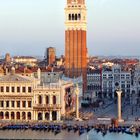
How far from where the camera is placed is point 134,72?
106 meters

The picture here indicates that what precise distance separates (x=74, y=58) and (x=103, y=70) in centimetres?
1988

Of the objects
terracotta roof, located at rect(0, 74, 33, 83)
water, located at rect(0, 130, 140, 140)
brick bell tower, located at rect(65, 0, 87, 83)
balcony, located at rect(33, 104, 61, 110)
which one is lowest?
water, located at rect(0, 130, 140, 140)

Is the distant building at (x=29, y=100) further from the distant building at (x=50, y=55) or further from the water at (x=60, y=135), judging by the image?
the distant building at (x=50, y=55)

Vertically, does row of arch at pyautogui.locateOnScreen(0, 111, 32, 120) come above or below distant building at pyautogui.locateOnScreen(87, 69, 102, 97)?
below

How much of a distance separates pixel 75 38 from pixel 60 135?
3107 centimetres

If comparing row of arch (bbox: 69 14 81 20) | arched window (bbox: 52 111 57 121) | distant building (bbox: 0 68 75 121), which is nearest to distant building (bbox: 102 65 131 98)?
row of arch (bbox: 69 14 81 20)

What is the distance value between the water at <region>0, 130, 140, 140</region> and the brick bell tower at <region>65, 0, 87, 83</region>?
95.1 ft

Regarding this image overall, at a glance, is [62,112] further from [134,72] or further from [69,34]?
[134,72]

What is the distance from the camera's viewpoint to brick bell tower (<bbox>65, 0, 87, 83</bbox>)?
84500 mm

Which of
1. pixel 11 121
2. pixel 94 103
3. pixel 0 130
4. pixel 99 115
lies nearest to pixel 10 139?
pixel 0 130

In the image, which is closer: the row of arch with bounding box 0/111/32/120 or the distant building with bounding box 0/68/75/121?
the distant building with bounding box 0/68/75/121

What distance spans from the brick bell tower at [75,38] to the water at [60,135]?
28983mm

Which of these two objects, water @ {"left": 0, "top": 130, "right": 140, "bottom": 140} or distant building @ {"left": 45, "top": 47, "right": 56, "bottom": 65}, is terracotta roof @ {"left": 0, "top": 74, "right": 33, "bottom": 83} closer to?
water @ {"left": 0, "top": 130, "right": 140, "bottom": 140}

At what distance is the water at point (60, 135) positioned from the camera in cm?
5438
